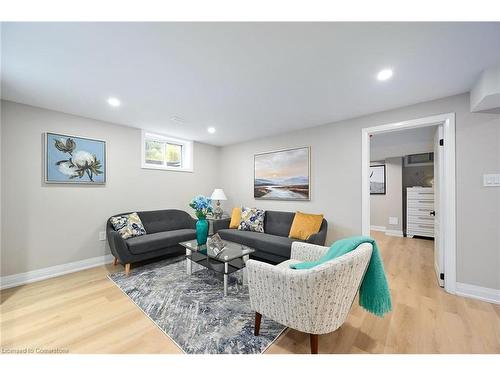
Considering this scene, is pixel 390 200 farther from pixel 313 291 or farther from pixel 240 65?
pixel 240 65

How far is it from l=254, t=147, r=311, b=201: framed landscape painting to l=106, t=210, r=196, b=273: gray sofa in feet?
5.35

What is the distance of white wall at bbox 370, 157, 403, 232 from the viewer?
504 centimetres

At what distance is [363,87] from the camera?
81.4 inches

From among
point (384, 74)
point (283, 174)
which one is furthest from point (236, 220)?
point (384, 74)

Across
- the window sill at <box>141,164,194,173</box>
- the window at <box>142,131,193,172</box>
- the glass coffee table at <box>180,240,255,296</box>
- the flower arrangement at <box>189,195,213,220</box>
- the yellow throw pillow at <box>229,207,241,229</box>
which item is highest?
the window at <box>142,131,193,172</box>

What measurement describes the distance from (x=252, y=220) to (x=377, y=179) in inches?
161

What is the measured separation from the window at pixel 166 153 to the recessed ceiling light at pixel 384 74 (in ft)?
11.7

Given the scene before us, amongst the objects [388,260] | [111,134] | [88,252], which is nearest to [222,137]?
[111,134]

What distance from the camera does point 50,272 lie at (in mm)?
2648

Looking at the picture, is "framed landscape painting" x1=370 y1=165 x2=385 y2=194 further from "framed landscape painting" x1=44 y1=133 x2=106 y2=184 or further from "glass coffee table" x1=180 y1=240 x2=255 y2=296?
"framed landscape painting" x1=44 y1=133 x2=106 y2=184

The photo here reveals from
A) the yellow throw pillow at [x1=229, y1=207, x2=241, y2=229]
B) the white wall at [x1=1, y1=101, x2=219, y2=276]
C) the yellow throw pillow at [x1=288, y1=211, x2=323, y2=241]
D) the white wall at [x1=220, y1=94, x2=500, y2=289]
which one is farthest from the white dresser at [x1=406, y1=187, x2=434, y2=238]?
the white wall at [x1=1, y1=101, x2=219, y2=276]

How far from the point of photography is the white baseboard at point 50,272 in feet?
7.80
